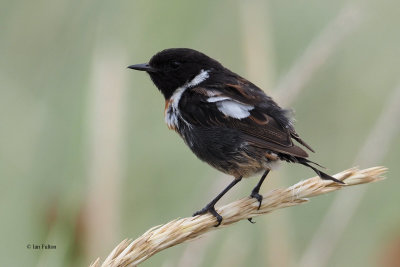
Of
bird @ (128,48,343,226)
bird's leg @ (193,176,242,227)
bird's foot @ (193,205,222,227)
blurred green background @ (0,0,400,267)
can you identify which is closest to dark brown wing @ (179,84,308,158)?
bird @ (128,48,343,226)

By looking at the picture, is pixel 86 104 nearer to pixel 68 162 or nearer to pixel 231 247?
pixel 68 162

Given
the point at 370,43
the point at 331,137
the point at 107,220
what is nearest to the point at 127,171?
the point at 107,220

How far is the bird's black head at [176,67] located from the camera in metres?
4.02

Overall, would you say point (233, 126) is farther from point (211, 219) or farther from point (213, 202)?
point (211, 219)

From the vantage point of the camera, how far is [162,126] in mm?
4789

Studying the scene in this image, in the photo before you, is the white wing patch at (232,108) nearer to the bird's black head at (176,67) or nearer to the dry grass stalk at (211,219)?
the bird's black head at (176,67)

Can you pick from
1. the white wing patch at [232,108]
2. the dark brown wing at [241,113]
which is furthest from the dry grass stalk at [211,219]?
the white wing patch at [232,108]

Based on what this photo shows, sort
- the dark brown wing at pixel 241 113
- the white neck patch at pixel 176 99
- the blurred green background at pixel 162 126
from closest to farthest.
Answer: the blurred green background at pixel 162 126 < the dark brown wing at pixel 241 113 < the white neck patch at pixel 176 99

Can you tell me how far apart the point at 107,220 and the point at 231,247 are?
65cm

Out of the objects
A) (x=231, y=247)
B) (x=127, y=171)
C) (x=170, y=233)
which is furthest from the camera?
(x=127, y=171)

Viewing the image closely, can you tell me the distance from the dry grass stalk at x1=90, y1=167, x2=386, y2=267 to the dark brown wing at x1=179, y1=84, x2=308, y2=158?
0.47m

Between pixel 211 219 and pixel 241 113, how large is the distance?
3.26 feet

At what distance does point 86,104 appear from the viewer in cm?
362

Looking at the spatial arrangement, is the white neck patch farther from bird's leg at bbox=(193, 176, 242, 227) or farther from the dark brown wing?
bird's leg at bbox=(193, 176, 242, 227)
